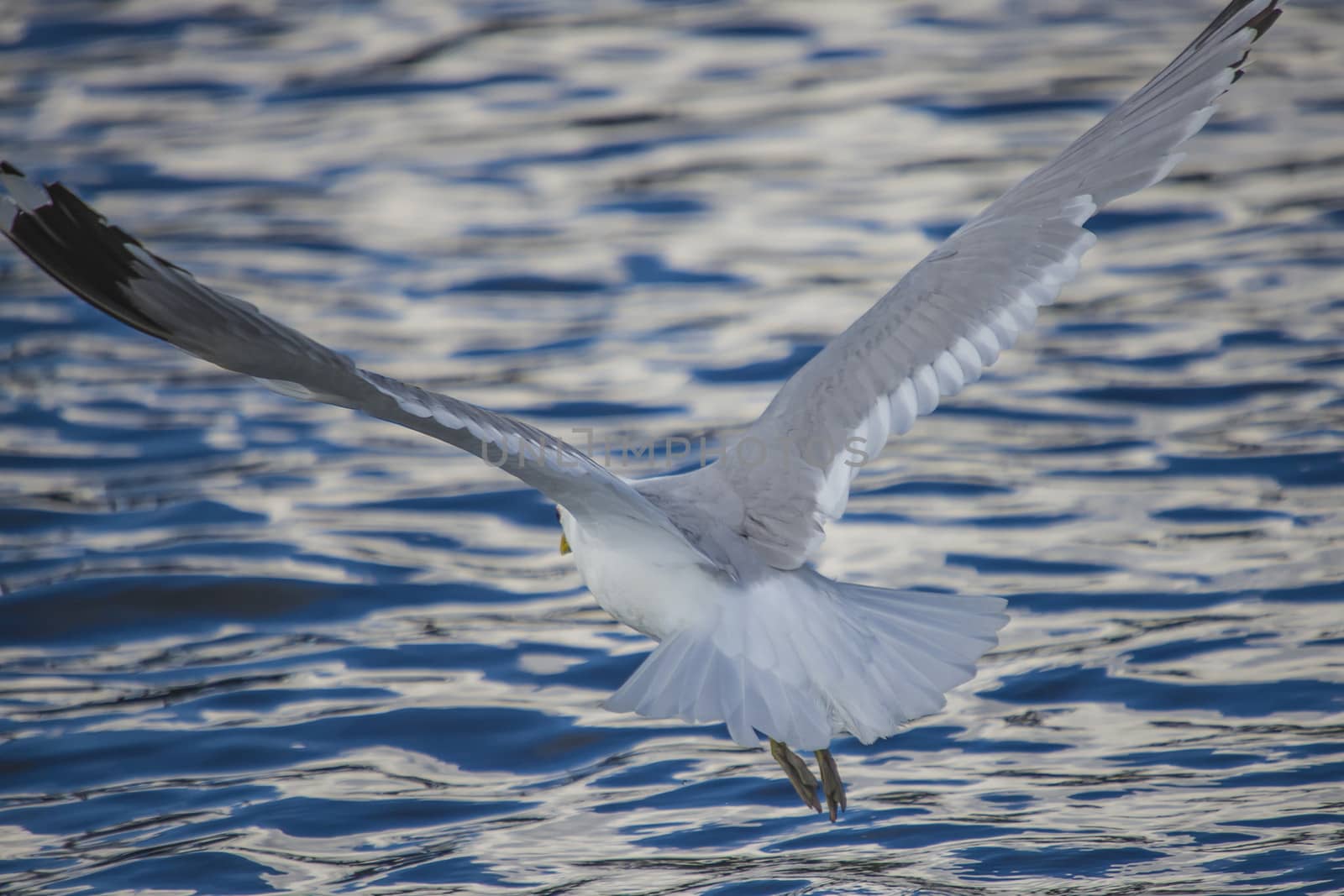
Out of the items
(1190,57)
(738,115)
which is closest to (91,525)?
(1190,57)

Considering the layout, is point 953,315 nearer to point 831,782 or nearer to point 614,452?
point 831,782

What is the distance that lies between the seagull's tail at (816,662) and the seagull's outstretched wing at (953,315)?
365 millimetres

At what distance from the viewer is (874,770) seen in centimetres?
518

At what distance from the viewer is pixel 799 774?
15.3ft

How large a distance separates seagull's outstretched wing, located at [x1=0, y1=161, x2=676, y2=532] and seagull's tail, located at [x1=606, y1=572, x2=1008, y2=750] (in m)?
0.82

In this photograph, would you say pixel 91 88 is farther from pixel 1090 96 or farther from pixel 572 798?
pixel 572 798

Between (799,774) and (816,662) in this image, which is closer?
(816,662)

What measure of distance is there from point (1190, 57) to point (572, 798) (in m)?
2.84

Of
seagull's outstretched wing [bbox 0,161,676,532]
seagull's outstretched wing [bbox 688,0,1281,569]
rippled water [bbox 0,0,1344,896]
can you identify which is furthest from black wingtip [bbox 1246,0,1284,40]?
seagull's outstretched wing [bbox 0,161,676,532]

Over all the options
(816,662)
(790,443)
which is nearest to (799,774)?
(816,662)

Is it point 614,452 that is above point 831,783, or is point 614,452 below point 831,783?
above

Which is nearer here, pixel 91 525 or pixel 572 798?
pixel 572 798

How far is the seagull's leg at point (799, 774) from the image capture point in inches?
182

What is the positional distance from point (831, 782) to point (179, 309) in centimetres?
230
